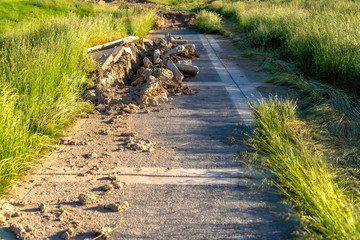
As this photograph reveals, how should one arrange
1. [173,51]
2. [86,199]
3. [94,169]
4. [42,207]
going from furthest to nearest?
[173,51] → [94,169] → [86,199] → [42,207]

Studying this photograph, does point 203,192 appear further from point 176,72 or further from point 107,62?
point 107,62

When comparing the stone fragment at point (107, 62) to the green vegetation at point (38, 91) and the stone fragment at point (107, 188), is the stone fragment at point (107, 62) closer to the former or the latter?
the green vegetation at point (38, 91)

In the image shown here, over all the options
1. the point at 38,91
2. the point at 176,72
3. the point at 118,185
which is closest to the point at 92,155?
the point at 118,185

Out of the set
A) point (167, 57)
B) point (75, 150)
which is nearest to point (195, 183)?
point (75, 150)

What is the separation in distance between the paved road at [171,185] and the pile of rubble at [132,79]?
0.63m

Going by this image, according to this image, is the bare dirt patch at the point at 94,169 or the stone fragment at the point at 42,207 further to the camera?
the stone fragment at the point at 42,207

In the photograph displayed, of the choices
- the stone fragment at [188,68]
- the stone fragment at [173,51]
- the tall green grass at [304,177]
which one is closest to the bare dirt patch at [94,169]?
the stone fragment at [188,68]

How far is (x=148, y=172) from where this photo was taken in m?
4.75

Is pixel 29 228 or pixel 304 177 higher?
pixel 304 177

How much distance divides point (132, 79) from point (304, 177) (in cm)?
627

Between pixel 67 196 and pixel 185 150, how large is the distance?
6.10 ft

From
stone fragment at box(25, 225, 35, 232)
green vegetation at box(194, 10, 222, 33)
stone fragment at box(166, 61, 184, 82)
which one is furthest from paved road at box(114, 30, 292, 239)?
green vegetation at box(194, 10, 222, 33)

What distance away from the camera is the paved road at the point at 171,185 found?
3602 millimetres

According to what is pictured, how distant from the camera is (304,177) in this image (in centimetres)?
392
